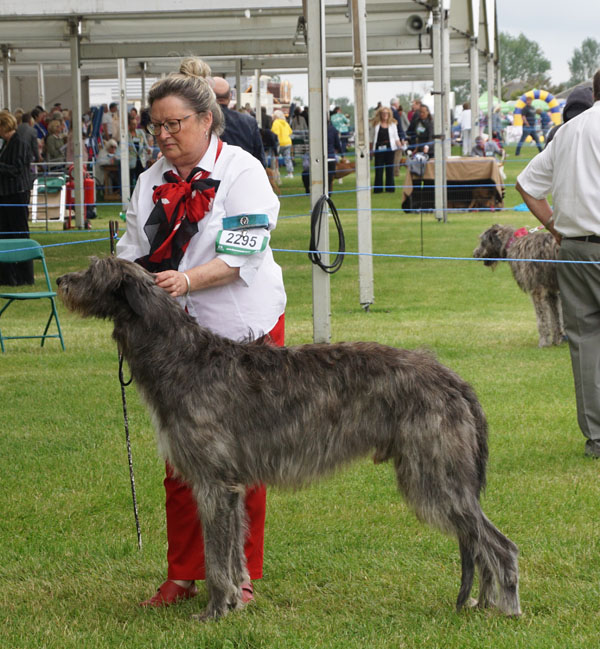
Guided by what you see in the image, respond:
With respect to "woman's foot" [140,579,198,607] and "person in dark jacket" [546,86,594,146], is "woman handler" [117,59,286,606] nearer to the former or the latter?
"woman's foot" [140,579,198,607]

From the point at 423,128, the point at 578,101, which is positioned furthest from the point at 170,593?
the point at 423,128

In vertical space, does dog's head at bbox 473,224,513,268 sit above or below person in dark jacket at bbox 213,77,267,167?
below

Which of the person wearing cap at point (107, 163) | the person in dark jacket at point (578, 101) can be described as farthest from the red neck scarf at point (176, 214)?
the person wearing cap at point (107, 163)

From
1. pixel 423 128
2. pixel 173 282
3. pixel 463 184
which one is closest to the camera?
pixel 173 282

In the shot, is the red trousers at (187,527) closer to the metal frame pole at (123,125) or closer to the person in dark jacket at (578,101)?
the person in dark jacket at (578,101)

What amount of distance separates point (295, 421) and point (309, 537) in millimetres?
1469

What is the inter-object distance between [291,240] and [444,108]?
5288 mm

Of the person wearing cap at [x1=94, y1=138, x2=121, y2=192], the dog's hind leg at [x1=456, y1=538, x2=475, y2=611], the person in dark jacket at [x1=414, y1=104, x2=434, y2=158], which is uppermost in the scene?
the person in dark jacket at [x1=414, y1=104, x2=434, y2=158]

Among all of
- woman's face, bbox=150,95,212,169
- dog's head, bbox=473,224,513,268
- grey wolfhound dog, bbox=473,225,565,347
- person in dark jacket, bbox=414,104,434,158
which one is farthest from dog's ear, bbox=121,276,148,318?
person in dark jacket, bbox=414,104,434,158

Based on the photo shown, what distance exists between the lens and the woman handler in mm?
4227

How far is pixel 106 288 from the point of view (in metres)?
3.96

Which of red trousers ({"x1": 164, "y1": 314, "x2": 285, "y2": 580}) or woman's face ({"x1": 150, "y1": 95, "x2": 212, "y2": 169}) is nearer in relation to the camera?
woman's face ({"x1": 150, "y1": 95, "x2": 212, "y2": 169})

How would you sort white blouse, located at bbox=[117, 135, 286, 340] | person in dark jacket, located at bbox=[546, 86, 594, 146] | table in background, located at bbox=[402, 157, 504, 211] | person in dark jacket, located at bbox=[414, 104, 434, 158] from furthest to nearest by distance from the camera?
1. person in dark jacket, located at bbox=[414, 104, 434, 158]
2. table in background, located at bbox=[402, 157, 504, 211]
3. person in dark jacket, located at bbox=[546, 86, 594, 146]
4. white blouse, located at bbox=[117, 135, 286, 340]

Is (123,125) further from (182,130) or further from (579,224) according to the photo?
(182,130)
